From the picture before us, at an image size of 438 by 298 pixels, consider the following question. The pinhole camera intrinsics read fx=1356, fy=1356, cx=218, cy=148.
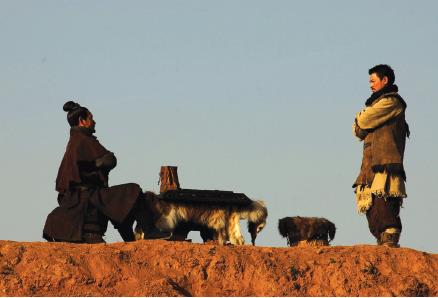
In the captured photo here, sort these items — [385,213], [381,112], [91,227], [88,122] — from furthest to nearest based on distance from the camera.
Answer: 1. [88,122]
2. [381,112]
3. [385,213]
4. [91,227]

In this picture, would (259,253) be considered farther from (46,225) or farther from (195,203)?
(46,225)

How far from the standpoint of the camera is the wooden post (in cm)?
1789

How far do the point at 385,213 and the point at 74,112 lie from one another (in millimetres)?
4218

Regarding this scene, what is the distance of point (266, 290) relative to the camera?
A: 15.9 metres

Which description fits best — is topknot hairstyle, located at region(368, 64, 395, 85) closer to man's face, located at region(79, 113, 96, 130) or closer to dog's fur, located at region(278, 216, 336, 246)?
dog's fur, located at region(278, 216, 336, 246)

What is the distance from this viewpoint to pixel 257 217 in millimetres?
18109

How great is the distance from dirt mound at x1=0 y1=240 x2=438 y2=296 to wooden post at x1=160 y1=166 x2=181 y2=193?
58.6 inches

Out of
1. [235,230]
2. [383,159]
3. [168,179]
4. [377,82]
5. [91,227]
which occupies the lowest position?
[91,227]

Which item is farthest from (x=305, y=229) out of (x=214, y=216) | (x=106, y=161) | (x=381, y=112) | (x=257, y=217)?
(x=106, y=161)

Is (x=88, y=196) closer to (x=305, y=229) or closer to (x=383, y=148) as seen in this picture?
(x=305, y=229)

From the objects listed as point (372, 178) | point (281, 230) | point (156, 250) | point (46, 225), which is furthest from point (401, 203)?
point (46, 225)

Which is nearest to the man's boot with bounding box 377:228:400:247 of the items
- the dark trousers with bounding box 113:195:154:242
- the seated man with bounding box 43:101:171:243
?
the seated man with bounding box 43:101:171:243

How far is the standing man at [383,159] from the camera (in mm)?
17281

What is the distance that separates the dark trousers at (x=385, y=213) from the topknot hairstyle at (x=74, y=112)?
154 inches
